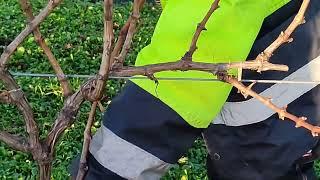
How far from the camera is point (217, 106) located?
1647 mm

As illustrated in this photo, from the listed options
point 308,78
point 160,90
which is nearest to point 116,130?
point 160,90

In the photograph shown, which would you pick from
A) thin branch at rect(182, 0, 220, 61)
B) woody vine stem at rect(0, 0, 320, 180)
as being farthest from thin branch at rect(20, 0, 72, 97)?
thin branch at rect(182, 0, 220, 61)

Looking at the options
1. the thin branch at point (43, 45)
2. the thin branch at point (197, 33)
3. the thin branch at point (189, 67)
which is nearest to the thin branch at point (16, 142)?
the thin branch at point (43, 45)

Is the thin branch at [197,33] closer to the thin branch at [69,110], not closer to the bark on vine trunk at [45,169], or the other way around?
the thin branch at [69,110]

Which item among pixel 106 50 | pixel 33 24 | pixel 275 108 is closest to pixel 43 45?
pixel 33 24

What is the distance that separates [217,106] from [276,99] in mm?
200

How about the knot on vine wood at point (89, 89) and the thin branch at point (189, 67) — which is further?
the knot on vine wood at point (89, 89)

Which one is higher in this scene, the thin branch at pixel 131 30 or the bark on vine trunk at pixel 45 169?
the thin branch at pixel 131 30

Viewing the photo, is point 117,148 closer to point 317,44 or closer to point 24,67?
point 317,44

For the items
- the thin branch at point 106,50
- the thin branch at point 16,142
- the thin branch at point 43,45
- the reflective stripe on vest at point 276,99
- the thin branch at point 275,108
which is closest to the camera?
the thin branch at point 275,108

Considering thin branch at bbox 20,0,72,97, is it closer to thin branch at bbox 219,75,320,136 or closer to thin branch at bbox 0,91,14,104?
thin branch at bbox 0,91,14,104

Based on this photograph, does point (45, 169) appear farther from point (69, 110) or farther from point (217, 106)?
point (217, 106)

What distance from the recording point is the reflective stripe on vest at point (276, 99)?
5.82 ft

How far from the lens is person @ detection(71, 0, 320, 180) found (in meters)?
1.61
